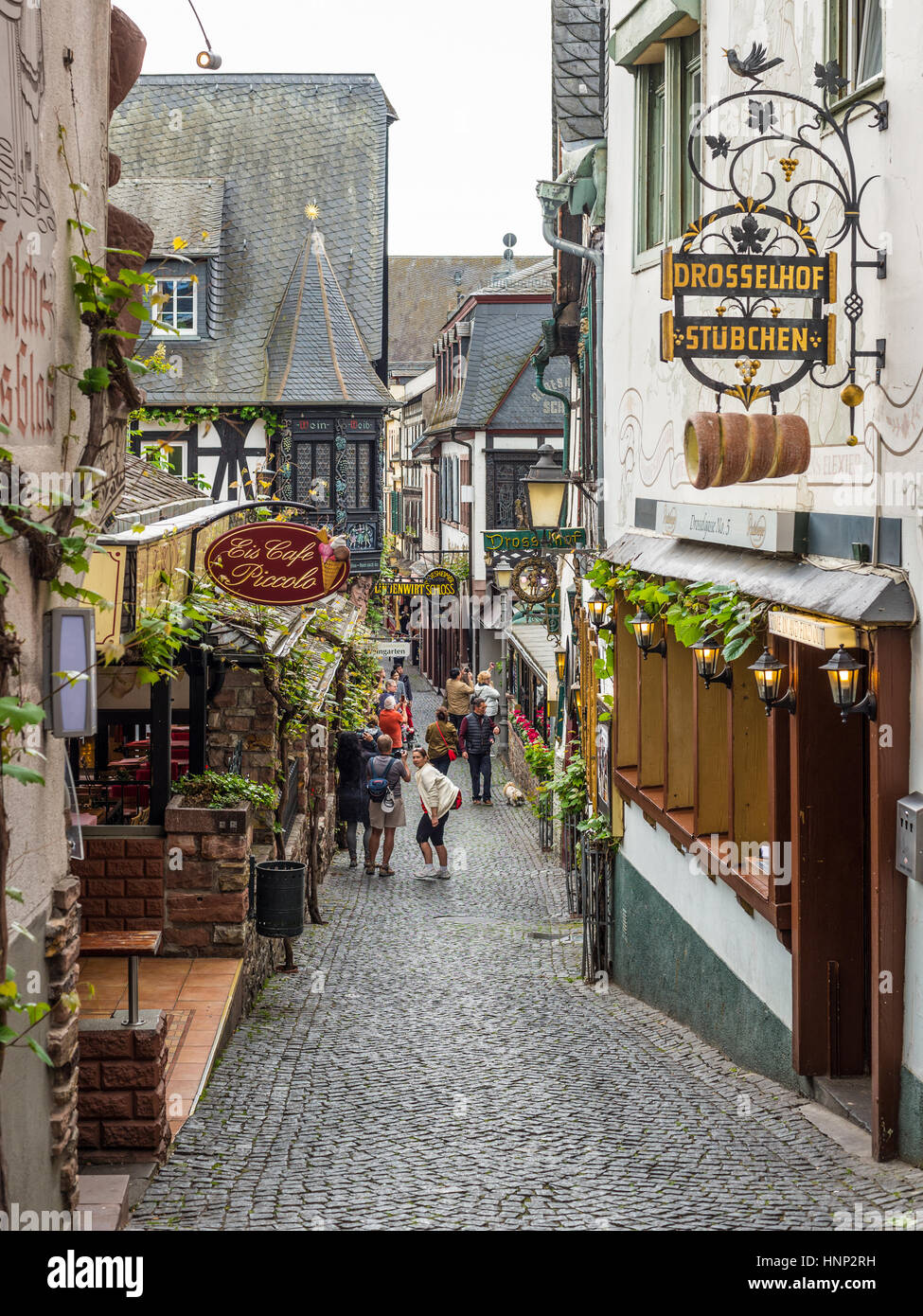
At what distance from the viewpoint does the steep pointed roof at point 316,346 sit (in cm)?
2869

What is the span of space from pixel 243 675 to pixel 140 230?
5.77 meters

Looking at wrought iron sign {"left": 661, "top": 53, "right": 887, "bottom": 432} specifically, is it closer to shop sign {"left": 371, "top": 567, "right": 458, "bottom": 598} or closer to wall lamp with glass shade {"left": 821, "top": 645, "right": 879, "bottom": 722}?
wall lamp with glass shade {"left": 821, "top": 645, "right": 879, "bottom": 722}

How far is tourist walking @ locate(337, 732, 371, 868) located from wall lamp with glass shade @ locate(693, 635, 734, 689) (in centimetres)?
913

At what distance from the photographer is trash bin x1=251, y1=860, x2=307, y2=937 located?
1055 cm

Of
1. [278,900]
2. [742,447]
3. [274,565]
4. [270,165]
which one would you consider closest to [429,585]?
[270,165]

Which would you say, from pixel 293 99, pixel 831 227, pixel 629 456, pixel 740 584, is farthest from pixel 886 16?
pixel 293 99

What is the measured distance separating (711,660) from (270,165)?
1000 inches

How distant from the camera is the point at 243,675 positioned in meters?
12.0

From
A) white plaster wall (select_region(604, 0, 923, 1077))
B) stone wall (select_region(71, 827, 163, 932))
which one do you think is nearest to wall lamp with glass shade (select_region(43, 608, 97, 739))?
white plaster wall (select_region(604, 0, 923, 1077))

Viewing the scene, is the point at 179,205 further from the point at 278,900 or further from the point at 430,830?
the point at 278,900

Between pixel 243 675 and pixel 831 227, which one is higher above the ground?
pixel 831 227

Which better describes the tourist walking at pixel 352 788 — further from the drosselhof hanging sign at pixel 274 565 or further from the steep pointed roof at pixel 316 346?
the steep pointed roof at pixel 316 346

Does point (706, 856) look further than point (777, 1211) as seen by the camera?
Yes

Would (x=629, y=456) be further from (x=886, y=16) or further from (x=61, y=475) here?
(x=61, y=475)
